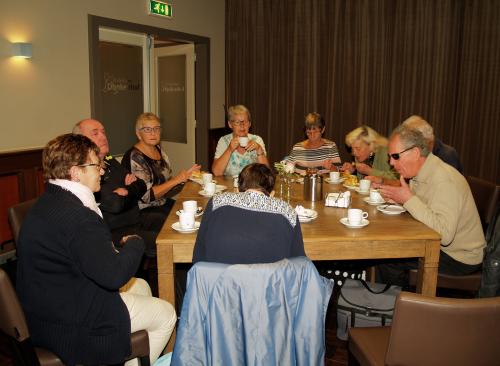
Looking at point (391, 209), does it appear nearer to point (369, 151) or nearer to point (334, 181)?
point (334, 181)

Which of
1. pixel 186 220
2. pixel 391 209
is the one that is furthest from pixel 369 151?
pixel 186 220

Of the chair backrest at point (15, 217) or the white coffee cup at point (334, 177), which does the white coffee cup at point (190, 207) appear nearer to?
the chair backrest at point (15, 217)

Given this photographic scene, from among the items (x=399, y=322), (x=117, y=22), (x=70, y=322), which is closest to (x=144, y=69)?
(x=117, y=22)

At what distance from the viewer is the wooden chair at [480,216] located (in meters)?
2.59

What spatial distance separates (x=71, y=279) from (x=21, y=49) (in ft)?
9.68

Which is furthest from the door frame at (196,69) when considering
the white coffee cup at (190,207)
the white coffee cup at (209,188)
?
the white coffee cup at (190,207)

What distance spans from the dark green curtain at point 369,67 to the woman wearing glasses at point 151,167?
3.17 metres

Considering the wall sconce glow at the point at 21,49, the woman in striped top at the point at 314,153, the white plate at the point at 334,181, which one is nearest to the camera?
the white plate at the point at 334,181

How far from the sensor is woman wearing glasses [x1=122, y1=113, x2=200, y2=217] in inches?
129

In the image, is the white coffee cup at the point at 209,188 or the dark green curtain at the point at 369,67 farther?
the dark green curtain at the point at 369,67

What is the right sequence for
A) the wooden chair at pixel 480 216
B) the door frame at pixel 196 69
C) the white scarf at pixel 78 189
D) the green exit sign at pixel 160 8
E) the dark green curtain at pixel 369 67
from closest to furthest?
1. the white scarf at pixel 78 189
2. the wooden chair at pixel 480 216
3. the door frame at pixel 196 69
4. the green exit sign at pixel 160 8
5. the dark green curtain at pixel 369 67

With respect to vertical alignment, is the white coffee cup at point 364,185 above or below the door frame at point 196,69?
below

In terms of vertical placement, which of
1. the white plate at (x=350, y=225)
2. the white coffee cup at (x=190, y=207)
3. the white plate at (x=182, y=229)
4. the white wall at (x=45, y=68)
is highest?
the white wall at (x=45, y=68)

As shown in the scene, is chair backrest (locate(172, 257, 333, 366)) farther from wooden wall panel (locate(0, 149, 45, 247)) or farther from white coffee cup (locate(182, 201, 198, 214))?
wooden wall panel (locate(0, 149, 45, 247))
